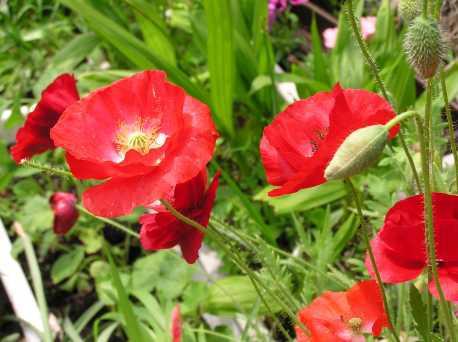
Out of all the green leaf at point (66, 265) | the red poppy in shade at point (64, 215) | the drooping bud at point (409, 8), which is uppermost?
the drooping bud at point (409, 8)

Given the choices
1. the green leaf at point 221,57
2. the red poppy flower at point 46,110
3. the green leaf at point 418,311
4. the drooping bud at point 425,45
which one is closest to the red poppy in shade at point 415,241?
the green leaf at point 418,311

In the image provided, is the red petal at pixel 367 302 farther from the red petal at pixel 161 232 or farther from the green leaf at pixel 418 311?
the red petal at pixel 161 232

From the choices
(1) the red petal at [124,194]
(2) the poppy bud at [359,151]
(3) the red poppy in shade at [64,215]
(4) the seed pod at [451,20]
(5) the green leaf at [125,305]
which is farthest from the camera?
(4) the seed pod at [451,20]

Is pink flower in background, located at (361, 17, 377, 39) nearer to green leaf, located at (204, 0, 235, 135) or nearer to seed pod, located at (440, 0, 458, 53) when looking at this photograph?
seed pod, located at (440, 0, 458, 53)

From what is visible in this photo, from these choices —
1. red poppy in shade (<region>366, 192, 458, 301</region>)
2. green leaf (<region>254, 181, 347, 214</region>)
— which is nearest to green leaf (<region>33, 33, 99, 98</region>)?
green leaf (<region>254, 181, 347, 214</region>)

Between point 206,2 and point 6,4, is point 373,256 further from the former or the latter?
point 6,4

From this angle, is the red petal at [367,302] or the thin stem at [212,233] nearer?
the thin stem at [212,233]
